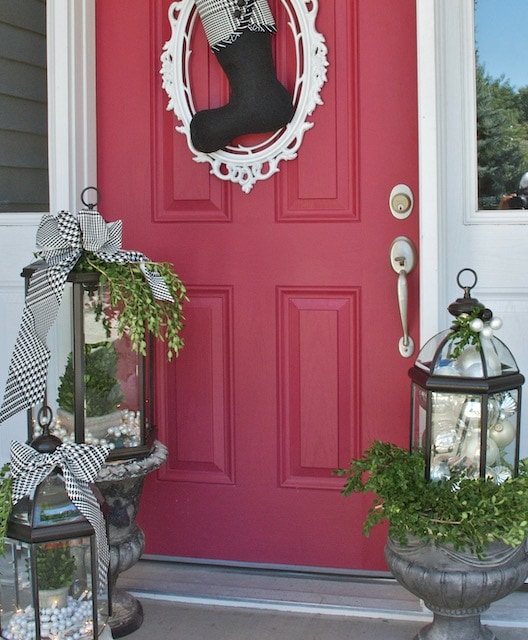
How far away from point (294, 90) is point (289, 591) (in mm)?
1340

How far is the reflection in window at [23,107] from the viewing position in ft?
8.54

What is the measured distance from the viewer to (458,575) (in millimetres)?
1897

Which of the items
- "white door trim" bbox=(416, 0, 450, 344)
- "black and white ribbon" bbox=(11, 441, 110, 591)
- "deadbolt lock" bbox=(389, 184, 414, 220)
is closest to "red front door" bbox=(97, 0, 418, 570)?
"deadbolt lock" bbox=(389, 184, 414, 220)

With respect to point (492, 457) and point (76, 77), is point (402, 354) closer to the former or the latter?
point (492, 457)

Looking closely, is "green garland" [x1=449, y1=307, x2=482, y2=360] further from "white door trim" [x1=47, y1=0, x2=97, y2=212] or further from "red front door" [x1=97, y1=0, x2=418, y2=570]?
"white door trim" [x1=47, y1=0, x2=97, y2=212]

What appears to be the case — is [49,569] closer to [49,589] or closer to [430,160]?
[49,589]

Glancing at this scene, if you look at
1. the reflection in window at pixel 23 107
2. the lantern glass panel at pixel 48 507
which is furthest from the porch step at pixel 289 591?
the reflection in window at pixel 23 107

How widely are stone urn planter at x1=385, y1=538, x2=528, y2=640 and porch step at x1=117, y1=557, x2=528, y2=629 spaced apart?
344mm

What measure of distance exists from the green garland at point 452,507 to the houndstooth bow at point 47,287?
2.24ft

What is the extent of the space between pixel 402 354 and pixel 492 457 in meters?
0.51

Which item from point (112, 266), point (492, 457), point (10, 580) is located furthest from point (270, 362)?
point (10, 580)

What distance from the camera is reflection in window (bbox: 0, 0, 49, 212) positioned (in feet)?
8.54

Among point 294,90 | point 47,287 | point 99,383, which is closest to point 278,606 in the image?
point 99,383

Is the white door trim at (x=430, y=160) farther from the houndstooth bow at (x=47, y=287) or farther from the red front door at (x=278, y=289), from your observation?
the houndstooth bow at (x=47, y=287)
